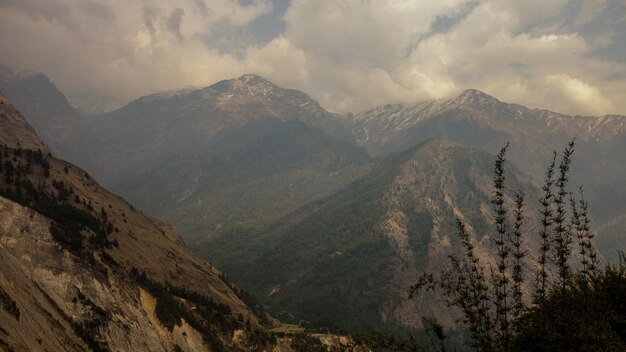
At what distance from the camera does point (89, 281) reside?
362 ft

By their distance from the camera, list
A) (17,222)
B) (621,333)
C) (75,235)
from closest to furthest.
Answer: (621,333), (17,222), (75,235)

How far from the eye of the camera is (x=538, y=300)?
27.9m

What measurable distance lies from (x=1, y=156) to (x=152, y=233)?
200 feet

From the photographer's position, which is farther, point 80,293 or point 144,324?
point 144,324

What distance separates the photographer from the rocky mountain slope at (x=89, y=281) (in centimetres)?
7494

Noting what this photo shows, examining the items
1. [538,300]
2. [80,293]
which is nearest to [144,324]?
[80,293]

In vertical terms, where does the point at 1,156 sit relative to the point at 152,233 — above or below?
above

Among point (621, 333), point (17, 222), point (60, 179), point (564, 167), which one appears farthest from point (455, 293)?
point (60, 179)

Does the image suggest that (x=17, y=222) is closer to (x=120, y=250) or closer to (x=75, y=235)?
(x=75, y=235)

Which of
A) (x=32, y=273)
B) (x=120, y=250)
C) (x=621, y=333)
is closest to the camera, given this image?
(x=621, y=333)

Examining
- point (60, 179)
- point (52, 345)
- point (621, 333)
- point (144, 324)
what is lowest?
point (144, 324)

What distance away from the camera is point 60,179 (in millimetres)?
177750

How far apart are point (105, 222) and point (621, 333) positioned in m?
157

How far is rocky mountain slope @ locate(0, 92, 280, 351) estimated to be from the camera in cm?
7494
